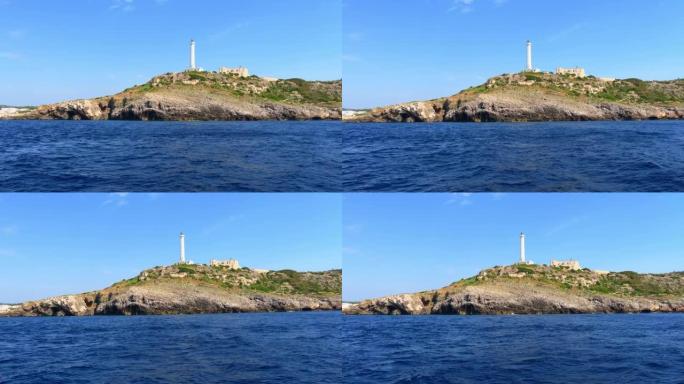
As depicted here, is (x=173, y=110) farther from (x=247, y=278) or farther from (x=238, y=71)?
(x=247, y=278)

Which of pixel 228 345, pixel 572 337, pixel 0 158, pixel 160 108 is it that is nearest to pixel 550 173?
pixel 572 337

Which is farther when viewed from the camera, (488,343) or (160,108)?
(160,108)

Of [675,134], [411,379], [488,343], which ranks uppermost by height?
[675,134]

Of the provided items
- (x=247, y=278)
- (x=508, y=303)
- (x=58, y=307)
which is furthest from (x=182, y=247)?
(x=508, y=303)

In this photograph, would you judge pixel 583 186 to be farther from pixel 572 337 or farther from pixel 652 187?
pixel 572 337

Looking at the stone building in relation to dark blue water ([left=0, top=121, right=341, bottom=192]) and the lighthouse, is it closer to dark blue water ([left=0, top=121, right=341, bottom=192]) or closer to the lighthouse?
the lighthouse

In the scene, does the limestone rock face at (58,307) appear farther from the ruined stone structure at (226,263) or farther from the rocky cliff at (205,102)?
the rocky cliff at (205,102)

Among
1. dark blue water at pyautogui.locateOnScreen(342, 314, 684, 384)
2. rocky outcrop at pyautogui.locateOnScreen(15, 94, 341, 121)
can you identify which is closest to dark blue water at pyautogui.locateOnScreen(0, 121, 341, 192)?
dark blue water at pyautogui.locateOnScreen(342, 314, 684, 384)
